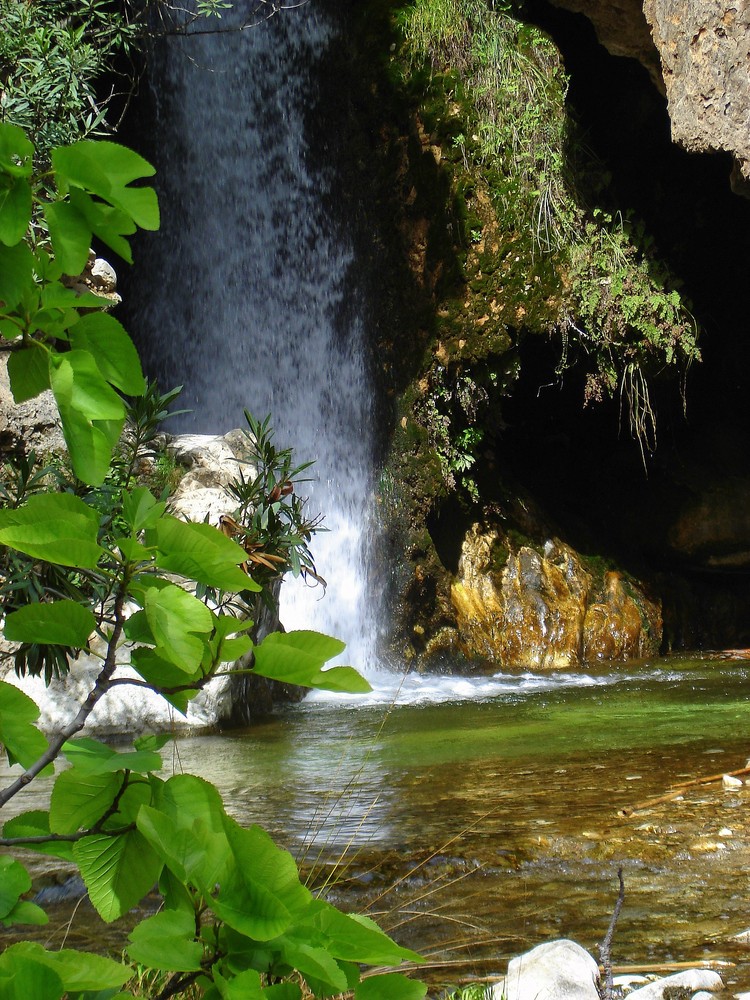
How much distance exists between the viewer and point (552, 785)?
3900 millimetres

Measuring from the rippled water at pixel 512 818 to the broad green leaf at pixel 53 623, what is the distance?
1.78 metres

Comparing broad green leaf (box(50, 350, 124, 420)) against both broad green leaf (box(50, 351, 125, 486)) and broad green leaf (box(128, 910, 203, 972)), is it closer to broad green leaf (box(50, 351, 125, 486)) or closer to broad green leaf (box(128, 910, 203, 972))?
broad green leaf (box(50, 351, 125, 486))

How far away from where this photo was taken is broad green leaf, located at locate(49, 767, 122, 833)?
681mm

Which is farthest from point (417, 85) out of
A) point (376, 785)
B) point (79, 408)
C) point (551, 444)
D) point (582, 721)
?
point (79, 408)

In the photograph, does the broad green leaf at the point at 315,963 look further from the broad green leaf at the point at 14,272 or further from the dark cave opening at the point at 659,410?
the dark cave opening at the point at 659,410

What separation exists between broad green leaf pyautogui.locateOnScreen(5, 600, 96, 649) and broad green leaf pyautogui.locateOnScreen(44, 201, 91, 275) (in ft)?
0.74

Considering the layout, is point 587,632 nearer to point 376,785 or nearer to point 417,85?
point 417,85

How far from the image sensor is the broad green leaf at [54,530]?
1.98ft

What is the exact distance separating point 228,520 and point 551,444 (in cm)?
872

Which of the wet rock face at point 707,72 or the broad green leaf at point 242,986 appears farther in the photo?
the wet rock face at point 707,72

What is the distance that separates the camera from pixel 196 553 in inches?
25.2

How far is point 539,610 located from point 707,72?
517 centimetres

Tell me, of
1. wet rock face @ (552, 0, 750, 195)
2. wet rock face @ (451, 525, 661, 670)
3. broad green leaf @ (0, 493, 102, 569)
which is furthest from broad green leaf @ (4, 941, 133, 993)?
wet rock face @ (451, 525, 661, 670)

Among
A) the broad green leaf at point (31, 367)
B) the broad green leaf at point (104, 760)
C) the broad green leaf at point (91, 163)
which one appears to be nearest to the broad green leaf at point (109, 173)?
the broad green leaf at point (91, 163)
